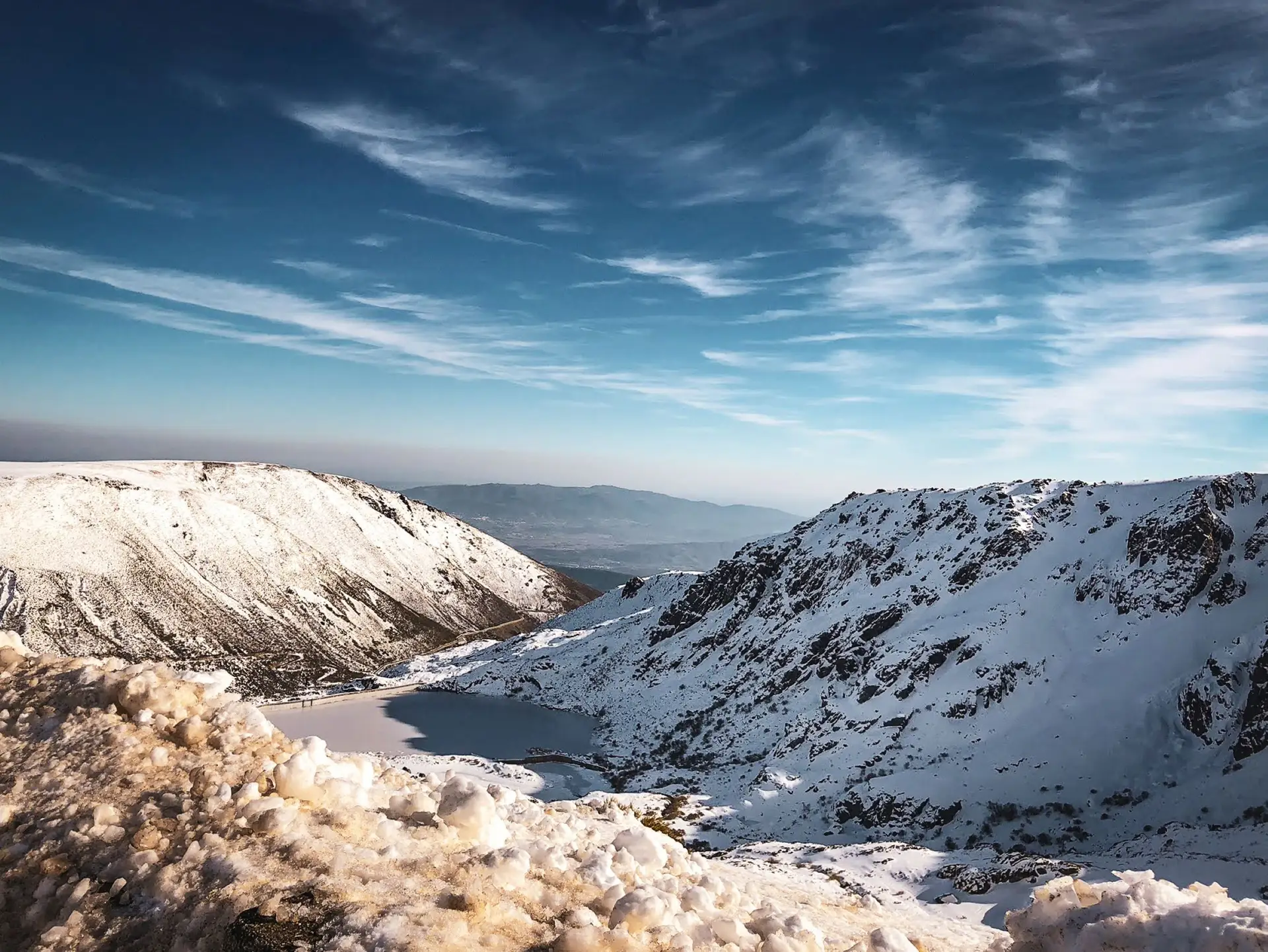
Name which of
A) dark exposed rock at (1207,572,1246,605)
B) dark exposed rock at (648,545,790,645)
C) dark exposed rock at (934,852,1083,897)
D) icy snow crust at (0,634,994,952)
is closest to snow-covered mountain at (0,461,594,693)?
dark exposed rock at (648,545,790,645)

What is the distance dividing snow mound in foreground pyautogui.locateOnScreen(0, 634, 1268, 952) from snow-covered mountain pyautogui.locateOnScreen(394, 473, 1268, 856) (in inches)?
1501

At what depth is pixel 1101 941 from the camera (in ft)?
16.3

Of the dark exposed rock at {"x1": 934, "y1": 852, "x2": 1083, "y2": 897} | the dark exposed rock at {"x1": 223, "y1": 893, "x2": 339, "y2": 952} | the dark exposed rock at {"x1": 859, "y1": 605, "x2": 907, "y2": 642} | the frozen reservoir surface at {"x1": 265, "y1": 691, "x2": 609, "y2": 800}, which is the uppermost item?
the dark exposed rock at {"x1": 223, "y1": 893, "x2": 339, "y2": 952}

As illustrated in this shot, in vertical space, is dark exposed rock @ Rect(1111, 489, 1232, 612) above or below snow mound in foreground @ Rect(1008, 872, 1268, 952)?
above

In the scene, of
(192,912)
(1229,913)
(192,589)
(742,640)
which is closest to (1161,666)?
(742,640)

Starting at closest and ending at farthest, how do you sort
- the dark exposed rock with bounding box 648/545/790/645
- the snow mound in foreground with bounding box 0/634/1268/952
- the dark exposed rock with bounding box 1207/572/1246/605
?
the snow mound in foreground with bounding box 0/634/1268/952 < the dark exposed rock with bounding box 1207/572/1246/605 < the dark exposed rock with bounding box 648/545/790/645

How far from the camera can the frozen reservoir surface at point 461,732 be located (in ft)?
177

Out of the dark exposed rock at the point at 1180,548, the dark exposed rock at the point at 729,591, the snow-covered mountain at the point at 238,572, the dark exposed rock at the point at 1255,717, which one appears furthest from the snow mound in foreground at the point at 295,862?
the snow-covered mountain at the point at 238,572

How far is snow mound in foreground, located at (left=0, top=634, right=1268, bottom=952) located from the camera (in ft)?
14.2

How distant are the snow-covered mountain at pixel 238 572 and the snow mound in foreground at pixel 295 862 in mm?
91083

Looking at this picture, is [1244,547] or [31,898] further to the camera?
[1244,547]

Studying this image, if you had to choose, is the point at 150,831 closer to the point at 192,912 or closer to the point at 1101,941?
the point at 192,912

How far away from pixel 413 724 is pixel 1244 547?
2922 inches

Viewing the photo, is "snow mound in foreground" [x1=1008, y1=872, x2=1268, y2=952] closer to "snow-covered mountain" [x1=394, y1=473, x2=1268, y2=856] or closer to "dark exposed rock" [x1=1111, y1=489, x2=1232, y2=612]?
"snow-covered mountain" [x1=394, y1=473, x2=1268, y2=856]
